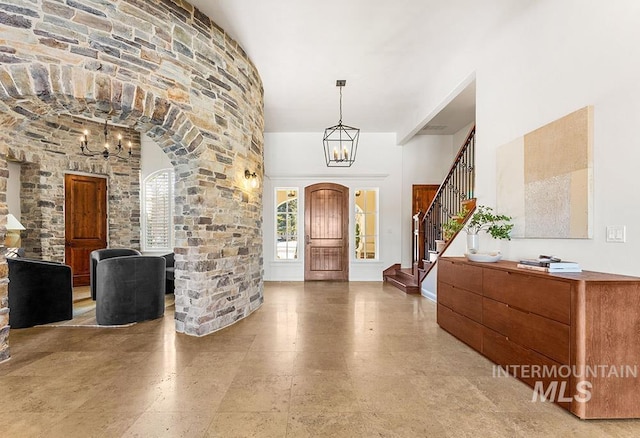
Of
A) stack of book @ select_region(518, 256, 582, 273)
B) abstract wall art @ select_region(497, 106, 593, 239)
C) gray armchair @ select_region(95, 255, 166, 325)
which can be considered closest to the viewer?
stack of book @ select_region(518, 256, 582, 273)

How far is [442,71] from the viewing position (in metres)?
4.83

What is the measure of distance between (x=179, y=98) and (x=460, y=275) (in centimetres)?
375

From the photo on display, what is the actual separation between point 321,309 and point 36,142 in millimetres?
6482

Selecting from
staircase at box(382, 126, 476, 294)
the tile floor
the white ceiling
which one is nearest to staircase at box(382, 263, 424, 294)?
staircase at box(382, 126, 476, 294)

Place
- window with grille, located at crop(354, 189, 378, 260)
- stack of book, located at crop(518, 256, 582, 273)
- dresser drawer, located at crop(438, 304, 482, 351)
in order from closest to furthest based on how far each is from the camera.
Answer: stack of book, located at crop(518, 256, 582, 273)
dresser drawer, located at crop(438, 304, 482, 351)
window with grille, located at crop(354, 189, 378, 260)

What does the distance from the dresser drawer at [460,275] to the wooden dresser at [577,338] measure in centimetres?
44

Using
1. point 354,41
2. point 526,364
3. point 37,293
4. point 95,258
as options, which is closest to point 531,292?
point 526,364

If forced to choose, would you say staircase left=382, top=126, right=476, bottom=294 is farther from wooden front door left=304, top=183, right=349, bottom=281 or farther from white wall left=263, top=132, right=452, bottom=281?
wooden front door left=304, top=183, right=349, bottom=281

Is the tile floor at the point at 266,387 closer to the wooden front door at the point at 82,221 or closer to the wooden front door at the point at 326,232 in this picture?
the wooden front door at the point at 82,221

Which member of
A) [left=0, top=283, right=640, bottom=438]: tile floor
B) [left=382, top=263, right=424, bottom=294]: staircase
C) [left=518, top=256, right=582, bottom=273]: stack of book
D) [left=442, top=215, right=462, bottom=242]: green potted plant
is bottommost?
[left=0, top=283, right=640, bottom=438]: tile floor

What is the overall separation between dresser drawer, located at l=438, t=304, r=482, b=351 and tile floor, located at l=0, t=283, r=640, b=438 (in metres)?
0.10

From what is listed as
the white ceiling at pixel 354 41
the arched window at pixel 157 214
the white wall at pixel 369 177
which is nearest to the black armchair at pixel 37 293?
the arched window at pixel 157 214

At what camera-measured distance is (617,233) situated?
94.3 inches

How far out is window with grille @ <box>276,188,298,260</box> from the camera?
7.89 meters
